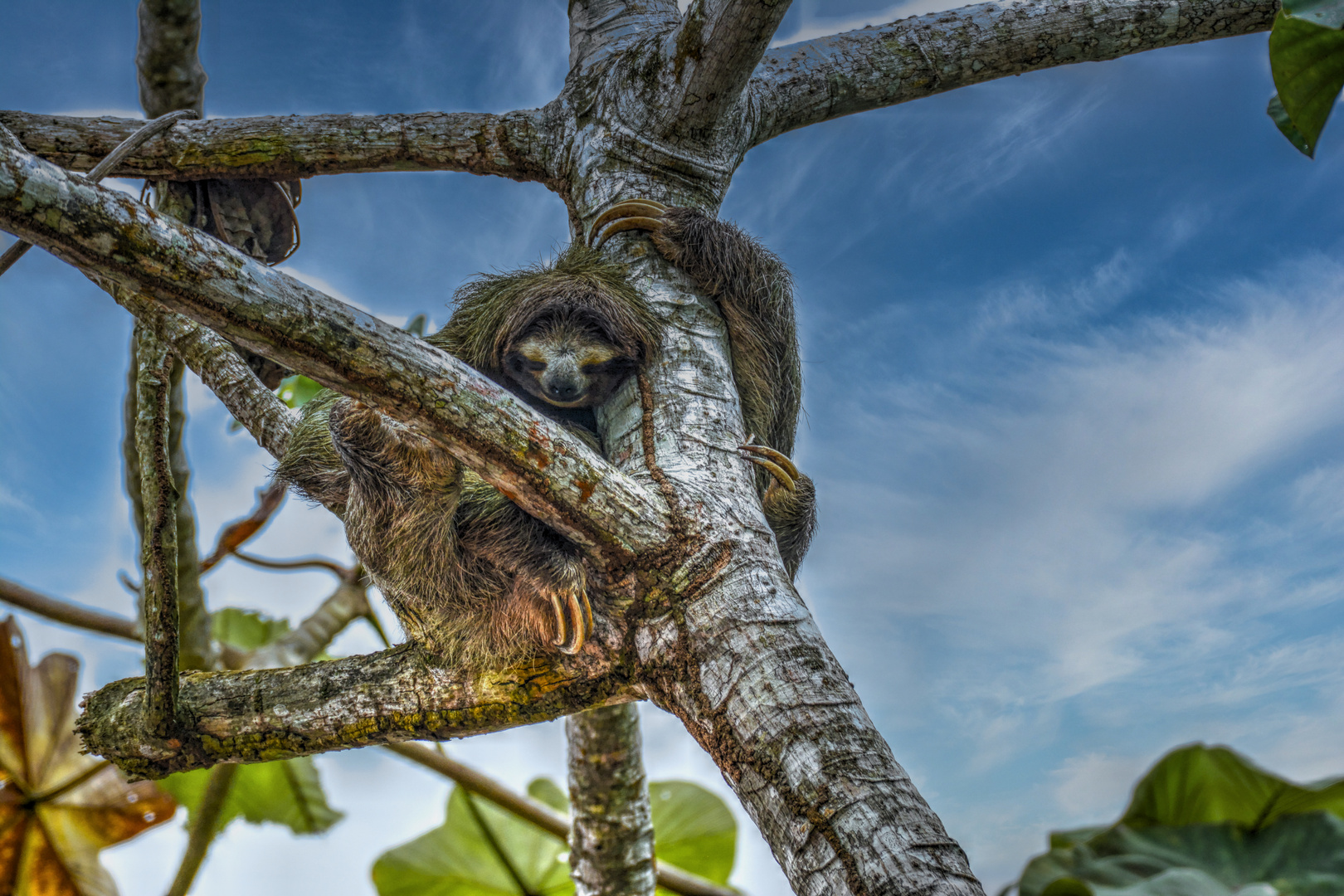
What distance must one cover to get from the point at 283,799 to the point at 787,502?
3291 mm

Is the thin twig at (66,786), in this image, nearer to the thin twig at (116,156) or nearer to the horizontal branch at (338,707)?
the horizontal branch at (338,707)

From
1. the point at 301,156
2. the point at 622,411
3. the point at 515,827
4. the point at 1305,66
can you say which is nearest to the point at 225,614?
the point at 515,827

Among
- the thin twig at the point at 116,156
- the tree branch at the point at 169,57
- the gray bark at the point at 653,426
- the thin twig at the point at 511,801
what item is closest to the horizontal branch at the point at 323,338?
the gray bark at the point at 653,426

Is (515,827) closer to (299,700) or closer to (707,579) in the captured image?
(299,700)

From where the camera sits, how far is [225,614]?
4.73m

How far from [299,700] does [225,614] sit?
Result: 321cm

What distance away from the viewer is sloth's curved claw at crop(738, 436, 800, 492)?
2039 mm

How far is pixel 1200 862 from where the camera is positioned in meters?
0.84

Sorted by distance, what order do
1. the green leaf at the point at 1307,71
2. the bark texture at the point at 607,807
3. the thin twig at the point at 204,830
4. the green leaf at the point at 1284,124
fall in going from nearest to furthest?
the green leaf at the point at 1307,71
the green leaf at the point at 1284,124
the thin twig at the point at 204,830
the bark texture at the point at 607,807

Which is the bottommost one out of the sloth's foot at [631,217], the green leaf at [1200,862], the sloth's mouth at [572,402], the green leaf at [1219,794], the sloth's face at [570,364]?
the green leaf at [1200,862]

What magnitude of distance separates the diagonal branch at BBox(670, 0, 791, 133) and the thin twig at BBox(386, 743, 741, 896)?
2436mm

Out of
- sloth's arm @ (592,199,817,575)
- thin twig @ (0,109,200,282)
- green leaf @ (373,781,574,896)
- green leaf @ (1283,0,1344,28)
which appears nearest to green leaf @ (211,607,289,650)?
green leaf @ (373,781,574,896)

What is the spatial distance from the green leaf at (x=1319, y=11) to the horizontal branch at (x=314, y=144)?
2.20 m

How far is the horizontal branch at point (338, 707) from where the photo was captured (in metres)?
1.85
